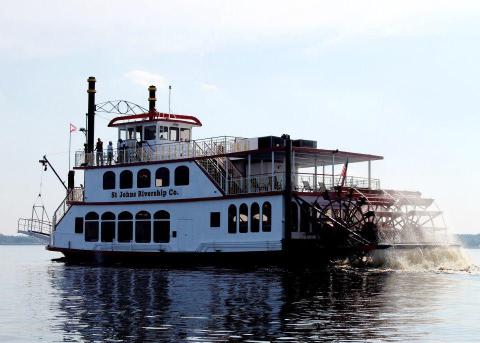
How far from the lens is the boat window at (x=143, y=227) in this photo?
129ft

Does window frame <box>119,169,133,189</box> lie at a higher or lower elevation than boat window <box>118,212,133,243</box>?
higher

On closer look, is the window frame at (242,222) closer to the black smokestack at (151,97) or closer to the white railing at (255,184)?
the white railing at (255,184)

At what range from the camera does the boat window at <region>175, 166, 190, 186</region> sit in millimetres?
37969

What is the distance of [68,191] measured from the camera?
44031mm

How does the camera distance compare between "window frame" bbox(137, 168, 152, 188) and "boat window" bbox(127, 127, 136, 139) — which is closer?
"window frame" bbox(137, 168, 152, 188)

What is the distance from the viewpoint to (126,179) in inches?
1586

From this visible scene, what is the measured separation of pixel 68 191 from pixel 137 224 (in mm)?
6290

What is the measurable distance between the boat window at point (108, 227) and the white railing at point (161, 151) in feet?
9.07

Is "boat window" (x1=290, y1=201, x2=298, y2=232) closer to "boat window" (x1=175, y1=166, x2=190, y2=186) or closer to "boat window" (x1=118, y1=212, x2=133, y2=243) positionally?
"boat window" (x1=175, y1=166, x2=190, y2=186)

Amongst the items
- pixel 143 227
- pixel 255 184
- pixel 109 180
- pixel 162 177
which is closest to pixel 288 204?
pixel 255 184

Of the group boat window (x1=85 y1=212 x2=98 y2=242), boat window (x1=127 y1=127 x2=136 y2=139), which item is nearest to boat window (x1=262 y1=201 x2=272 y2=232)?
boat window (x1=85 y1=212 x2=98 y2=242)

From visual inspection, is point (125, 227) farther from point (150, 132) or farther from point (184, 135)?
point (184, 135)

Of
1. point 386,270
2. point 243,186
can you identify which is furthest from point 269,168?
point 386,270

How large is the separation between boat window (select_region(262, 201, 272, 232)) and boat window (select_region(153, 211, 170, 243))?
5.69 metres
